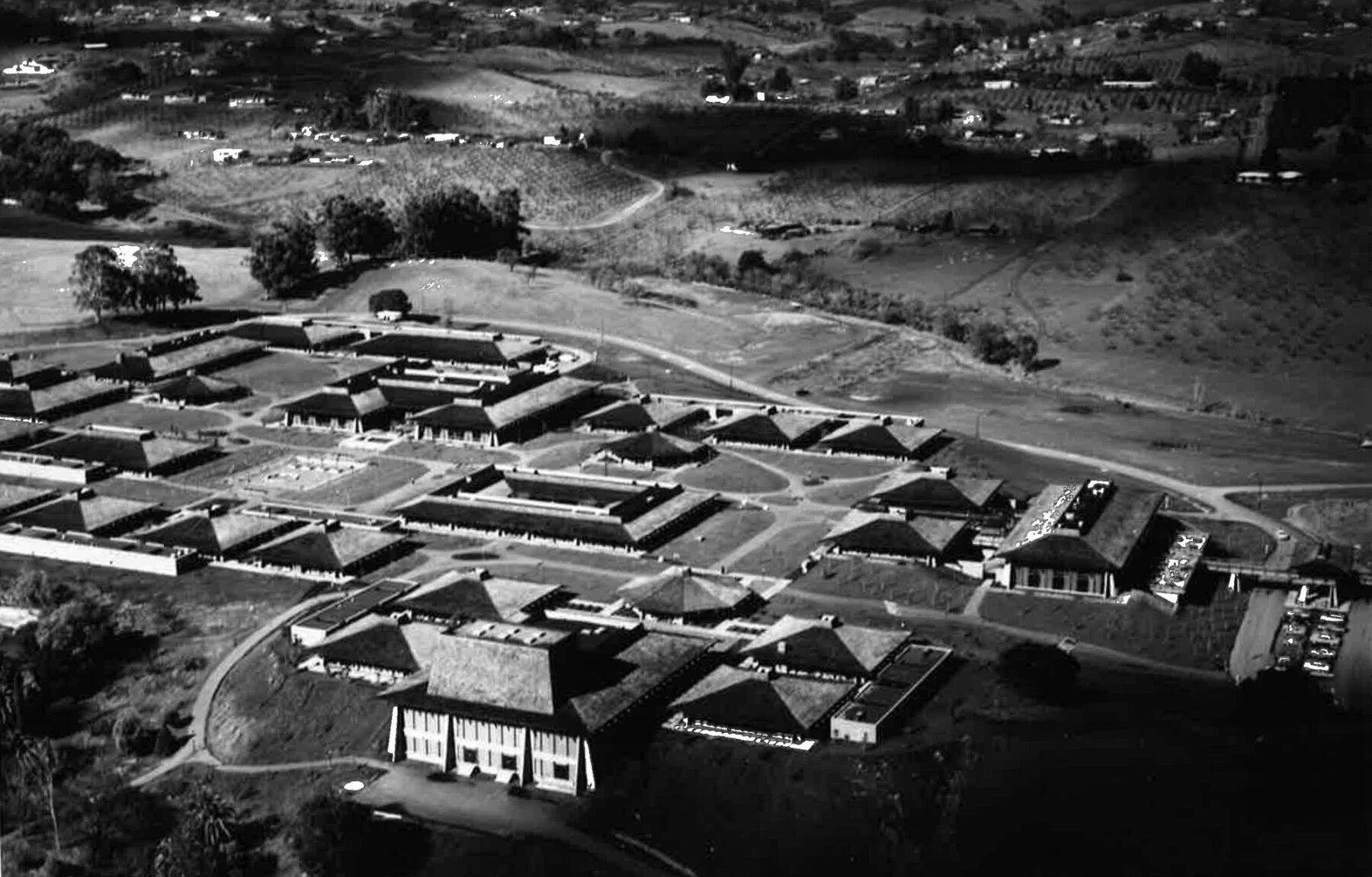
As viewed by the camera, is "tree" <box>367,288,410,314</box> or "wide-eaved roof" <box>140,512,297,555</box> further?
"tree" <box>367,288,410,314</box>

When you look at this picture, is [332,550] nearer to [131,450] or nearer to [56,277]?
[131,450]

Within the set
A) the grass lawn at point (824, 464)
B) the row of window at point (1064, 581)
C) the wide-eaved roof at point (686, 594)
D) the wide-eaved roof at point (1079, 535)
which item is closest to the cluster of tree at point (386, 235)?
the grass lawn at point (824, 464)

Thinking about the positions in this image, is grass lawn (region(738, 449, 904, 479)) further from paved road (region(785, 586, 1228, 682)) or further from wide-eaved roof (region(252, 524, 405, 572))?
wide-eaved roof (region(252, 524, 405, 572))

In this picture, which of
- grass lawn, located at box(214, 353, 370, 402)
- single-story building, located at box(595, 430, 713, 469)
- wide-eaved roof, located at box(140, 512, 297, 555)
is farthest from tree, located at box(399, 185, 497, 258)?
wide-eaved roof, located at box(140, 512, 297, 555)

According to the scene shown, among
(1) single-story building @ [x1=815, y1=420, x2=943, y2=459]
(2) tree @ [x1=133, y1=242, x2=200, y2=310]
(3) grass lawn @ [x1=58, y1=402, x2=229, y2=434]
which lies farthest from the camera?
(2) tree @ [x1=133, y1=242, x2=200, y2=310]

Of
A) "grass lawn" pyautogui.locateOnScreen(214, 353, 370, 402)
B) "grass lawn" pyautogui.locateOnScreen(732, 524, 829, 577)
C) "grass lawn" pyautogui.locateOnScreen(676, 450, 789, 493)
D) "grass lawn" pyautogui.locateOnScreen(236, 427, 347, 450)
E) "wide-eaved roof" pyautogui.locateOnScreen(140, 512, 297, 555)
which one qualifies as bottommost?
"grass lawn" pyautogui.locateOnScreen(214, 353, 370, 402)

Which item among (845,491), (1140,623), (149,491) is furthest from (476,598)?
(149,491)
